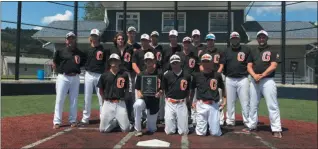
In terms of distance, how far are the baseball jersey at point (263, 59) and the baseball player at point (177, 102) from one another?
144 cm

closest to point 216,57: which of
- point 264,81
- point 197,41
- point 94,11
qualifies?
point 197,41

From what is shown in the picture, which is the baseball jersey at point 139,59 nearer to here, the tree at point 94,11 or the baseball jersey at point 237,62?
the baseball jersey at point 237,62

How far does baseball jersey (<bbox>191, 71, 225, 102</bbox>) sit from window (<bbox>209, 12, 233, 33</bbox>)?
55.9 ft

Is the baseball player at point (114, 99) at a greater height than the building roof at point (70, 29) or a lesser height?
lesser

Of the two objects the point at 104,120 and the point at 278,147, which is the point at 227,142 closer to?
the point at 278,147

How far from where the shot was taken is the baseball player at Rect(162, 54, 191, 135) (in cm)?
577

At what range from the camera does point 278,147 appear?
487 centimetres

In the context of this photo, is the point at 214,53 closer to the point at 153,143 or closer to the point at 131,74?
the point at 131,74

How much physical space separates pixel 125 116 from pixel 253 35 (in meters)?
17.4

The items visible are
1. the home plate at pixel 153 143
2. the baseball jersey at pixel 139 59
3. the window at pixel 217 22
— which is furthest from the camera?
the window at pixel 217 22

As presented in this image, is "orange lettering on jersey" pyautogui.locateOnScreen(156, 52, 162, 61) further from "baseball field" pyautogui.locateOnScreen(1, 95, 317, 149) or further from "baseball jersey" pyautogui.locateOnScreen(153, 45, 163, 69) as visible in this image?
"baseball field" pyautogui.locateOnScreen(1, 95, 317, 149)

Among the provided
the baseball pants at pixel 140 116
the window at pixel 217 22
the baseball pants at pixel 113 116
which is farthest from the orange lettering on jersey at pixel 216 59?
the window at pixel 217 22

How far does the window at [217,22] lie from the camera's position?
22.2 m

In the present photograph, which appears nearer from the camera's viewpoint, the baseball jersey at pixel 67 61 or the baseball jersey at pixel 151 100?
the baseball jersey at pixel 151 100
